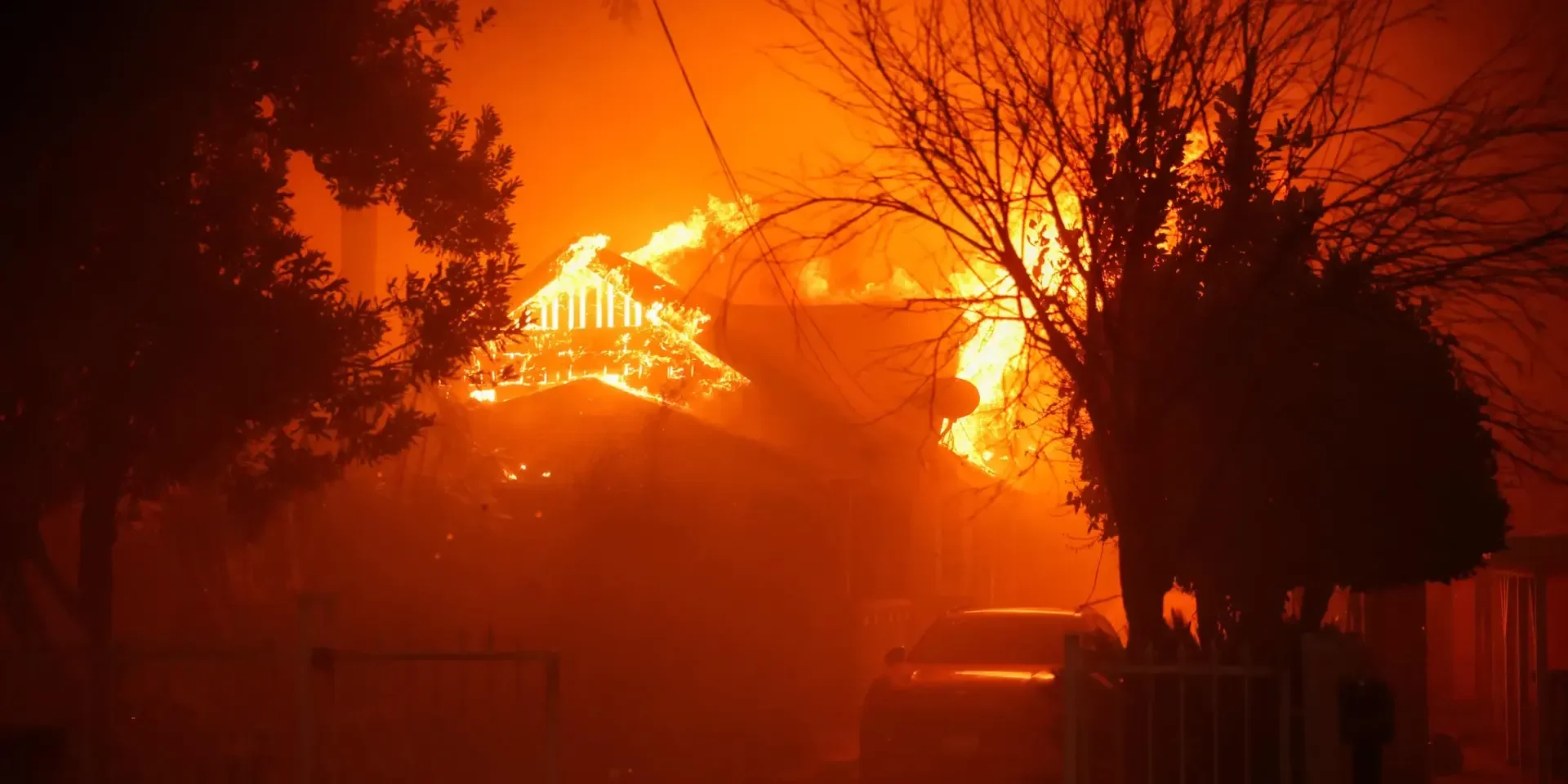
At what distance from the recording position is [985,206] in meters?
8.84

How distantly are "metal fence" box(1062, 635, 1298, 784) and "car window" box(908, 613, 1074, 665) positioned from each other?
18.6 feet

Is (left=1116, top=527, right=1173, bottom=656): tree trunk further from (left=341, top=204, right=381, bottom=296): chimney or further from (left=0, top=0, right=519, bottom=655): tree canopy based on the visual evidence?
(left=341, top=204, right=381, bottom=296): chimney

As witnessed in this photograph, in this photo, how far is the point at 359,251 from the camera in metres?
20.1

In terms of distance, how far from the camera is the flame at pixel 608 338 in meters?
24.2

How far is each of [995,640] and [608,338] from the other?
11558mm

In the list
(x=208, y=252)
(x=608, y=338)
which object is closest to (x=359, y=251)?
(x=608, y=338)

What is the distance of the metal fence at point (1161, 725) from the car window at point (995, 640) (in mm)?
5682

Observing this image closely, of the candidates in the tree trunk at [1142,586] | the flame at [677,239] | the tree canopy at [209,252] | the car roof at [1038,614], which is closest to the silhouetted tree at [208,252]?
the tree canopy at [209,252]

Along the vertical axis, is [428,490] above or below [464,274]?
below

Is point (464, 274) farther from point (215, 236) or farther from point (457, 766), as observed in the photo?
point (457, 766)

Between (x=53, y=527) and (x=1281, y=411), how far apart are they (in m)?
10.9

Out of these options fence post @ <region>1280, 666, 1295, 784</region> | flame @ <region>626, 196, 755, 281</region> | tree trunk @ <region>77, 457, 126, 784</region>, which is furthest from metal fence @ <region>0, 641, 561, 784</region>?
flame @ <region>626, 196, 755, 281</region>

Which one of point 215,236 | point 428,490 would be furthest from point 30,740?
point 428,490

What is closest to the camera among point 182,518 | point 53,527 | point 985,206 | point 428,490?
point 985,206
